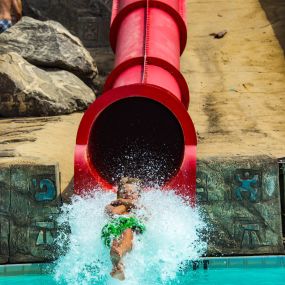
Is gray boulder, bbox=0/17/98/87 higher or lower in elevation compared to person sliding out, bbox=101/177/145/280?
higher

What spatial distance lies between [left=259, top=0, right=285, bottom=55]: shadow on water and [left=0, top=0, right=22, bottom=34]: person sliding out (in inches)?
157

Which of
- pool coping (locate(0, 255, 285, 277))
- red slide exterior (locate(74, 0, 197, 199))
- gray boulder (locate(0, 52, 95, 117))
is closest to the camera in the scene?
pool coping (locate(0, 255, 285, 277))

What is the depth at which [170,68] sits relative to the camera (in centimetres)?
787

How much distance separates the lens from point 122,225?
5.66 metres

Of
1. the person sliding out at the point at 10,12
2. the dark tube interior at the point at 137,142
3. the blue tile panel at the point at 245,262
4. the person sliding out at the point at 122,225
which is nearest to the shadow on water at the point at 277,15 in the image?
the person sliding out at the point at 10,12

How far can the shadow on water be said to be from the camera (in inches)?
468

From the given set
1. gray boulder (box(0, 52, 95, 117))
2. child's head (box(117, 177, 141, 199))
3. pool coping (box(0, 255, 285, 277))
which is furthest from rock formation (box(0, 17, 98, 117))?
child's head (box(117, 177, 141, 199))

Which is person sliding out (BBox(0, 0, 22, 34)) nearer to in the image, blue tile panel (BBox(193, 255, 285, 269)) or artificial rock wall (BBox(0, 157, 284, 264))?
artificial rock wall (BBox(0, 157, 284, 264))

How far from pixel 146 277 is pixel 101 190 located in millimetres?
1130

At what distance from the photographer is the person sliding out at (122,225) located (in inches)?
208

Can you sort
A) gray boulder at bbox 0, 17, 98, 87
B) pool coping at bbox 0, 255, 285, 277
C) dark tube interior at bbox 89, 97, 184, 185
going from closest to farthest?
pool coping at bbox 0, 255, 285, 277 → dark tube interior at bbox 89, 97, 184, 185 → gray boulder at bbox 0, 17, 98, 87

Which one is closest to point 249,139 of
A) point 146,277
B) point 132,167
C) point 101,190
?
point 132,167

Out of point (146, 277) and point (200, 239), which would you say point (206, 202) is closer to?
point (200, 239)

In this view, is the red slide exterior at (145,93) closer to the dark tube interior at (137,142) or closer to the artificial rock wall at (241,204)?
the dark tube interior at (137,142)
